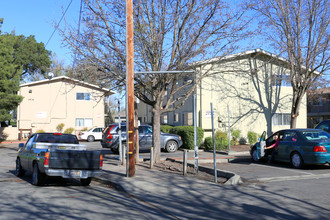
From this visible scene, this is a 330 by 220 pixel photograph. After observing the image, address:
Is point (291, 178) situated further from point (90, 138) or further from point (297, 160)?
point (90, 138)

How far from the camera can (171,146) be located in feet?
68.5

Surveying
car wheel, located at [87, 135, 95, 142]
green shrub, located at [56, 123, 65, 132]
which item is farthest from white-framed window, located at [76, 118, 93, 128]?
car wheel, located at [87, 135, 95, 142]

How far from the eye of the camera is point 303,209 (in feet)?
23.8

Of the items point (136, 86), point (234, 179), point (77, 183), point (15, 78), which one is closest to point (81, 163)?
point (77, 183)

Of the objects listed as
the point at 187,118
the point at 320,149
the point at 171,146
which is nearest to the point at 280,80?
the point at 187,118

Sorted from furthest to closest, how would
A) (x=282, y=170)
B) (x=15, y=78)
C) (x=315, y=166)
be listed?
1. (x=15, y=78)
2. (x=315, y=166)
3. (x=282, y=170)

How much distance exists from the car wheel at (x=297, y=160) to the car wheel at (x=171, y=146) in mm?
8858

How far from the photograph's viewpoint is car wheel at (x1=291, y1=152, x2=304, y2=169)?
12.8 metres

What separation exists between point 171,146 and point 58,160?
11.7 metres

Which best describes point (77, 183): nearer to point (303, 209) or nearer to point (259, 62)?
point (303, 209)

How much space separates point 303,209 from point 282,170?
18.1ft

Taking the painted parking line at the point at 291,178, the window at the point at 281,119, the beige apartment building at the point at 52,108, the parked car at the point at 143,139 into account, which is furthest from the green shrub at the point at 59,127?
the painted parking line at the point at 291,178

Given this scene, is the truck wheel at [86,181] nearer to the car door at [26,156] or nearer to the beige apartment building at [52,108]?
the car door at [26,156]

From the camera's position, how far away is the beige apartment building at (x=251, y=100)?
23609 millimetres
